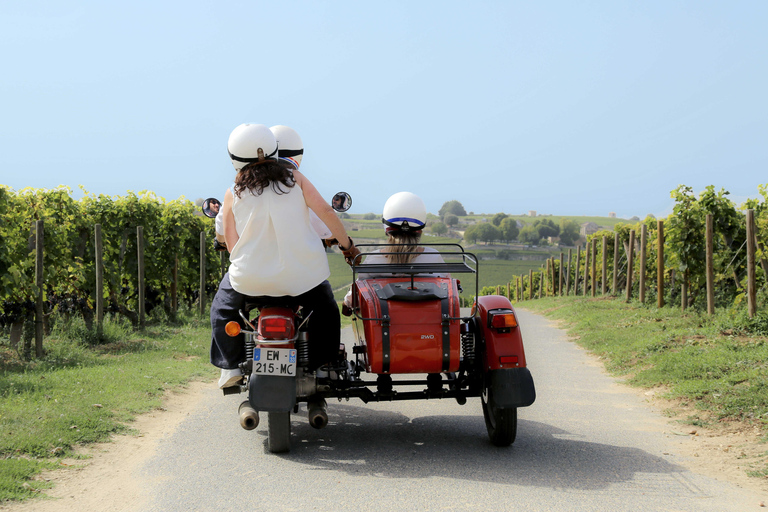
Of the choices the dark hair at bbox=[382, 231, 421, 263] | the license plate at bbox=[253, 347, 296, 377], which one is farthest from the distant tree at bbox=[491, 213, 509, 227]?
the license plate at bbox=[253, 347, 296, 377]

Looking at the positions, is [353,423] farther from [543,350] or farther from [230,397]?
[543,350]

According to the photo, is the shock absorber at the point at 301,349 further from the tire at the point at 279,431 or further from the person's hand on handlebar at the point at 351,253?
the person's hand on handlebar at the point at 351,253

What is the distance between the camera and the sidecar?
5137 mm

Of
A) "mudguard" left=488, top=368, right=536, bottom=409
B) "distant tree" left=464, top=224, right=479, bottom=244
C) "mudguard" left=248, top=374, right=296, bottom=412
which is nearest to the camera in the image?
"mudguard" left=248, top=374, right=296, bottom=412

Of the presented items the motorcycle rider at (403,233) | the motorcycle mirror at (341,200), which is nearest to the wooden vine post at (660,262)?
the motorcycle rider at (403,233)

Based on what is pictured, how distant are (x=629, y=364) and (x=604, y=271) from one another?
45.8ft

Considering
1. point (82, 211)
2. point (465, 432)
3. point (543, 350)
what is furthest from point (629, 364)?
point (82, 211)

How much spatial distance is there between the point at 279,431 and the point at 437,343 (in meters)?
1.28

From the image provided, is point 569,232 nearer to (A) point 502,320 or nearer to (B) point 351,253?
(A) point 502,320

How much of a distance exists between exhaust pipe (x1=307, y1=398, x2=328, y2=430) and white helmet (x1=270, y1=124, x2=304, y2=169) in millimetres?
1798

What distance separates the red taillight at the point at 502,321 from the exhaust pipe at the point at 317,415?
4.42ft

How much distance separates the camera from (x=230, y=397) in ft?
25.5

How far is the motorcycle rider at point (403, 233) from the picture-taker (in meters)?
6.02

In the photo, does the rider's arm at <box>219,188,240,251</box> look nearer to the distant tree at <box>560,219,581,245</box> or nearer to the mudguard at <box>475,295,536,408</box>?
the mudguard at <box>475,295,536,408</box>
